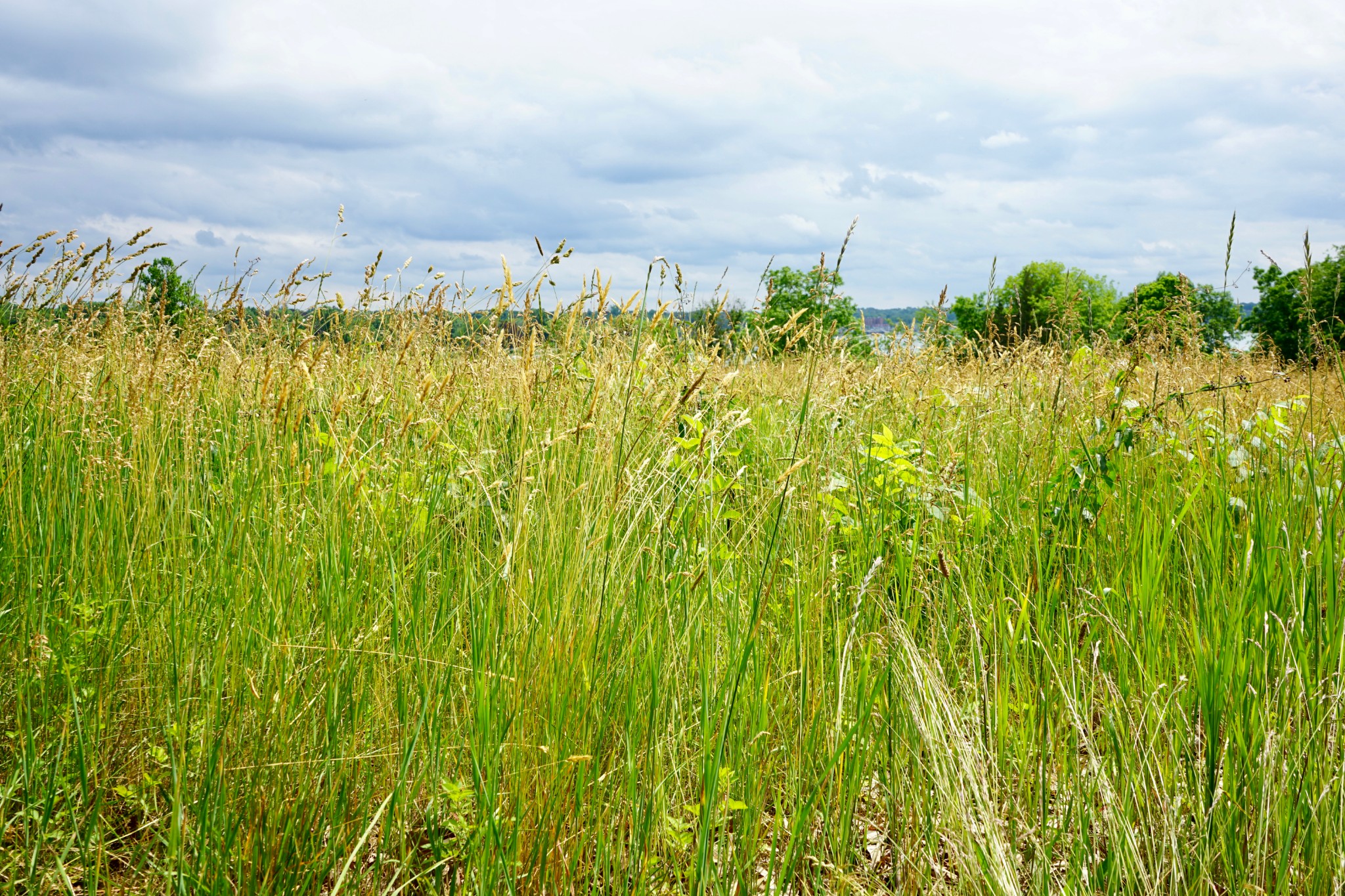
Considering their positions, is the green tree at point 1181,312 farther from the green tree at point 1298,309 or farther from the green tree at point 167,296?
the green tree at point 167,296

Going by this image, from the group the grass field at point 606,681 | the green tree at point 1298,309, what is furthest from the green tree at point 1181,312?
the grass field at point 606,681

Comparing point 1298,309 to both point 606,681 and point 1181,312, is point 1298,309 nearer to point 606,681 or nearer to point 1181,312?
point 1181,312

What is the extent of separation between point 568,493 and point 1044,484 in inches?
67.2

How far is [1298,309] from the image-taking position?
423 centimetres

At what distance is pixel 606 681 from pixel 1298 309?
470 centimetres

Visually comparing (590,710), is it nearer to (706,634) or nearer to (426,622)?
(706,634)

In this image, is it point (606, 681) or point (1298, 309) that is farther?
point (1298, 309)

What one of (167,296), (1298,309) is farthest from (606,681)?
(1298,309)

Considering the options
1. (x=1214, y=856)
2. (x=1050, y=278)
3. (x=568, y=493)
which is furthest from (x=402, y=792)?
(x=1050, y=278)

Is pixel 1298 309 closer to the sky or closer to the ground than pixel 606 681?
closer to the sky

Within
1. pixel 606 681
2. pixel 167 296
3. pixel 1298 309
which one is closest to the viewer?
pixel 606 681

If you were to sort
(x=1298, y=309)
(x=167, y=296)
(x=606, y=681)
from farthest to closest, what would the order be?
1. (x=1298, y=309)
2. (x=167, y=296)
3. (x=606, y=681)

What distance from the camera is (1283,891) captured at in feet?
4.30

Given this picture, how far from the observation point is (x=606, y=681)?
57.3 inches
